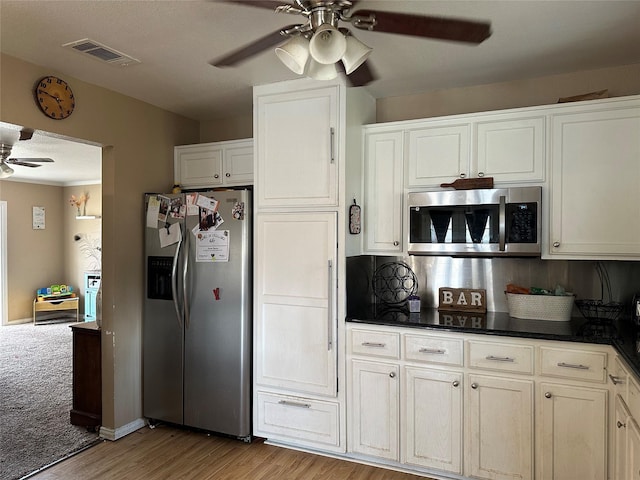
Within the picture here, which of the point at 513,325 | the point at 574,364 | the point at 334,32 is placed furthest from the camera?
the point at 513,325

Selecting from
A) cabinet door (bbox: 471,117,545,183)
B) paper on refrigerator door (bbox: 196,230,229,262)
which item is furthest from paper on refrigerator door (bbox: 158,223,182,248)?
cabinet door (bbox: 471,117,545,183)

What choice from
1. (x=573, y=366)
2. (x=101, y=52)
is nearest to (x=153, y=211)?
(x=101, y=52)

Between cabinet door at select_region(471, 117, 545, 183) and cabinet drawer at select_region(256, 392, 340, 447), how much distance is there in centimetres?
172

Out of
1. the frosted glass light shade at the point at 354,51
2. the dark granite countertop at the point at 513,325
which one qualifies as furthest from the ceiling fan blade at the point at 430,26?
the dark granite countertop at the point at 513,325

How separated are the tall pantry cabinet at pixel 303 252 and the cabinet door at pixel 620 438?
1.40 metres

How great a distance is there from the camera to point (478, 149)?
8.79 ft

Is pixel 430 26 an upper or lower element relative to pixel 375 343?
upper

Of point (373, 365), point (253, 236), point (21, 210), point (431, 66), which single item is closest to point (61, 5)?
point (253, 236)

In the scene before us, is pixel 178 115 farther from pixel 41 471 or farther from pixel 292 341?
pixel 41 471

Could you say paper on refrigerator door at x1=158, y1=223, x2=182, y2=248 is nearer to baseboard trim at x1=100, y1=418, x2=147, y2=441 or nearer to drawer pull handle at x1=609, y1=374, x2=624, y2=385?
baseboard trim at x1=100, y1=418, x2=147, y2=441

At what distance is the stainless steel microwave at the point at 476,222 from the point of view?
252cm

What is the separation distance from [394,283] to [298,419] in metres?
1.13

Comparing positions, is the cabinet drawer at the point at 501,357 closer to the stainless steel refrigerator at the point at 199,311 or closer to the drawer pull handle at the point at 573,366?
the drawer pull handle at the point at 573,366

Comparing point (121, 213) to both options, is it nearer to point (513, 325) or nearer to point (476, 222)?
point (476, 222)
